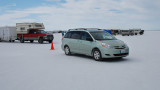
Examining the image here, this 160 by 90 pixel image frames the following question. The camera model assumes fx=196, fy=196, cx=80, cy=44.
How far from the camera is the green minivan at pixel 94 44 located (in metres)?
9.85

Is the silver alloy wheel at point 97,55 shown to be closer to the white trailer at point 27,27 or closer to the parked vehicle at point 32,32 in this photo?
the parked vehicle at point 32,32

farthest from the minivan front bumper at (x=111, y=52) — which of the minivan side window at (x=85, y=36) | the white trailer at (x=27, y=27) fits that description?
the white trailer at (x=27, y=27)

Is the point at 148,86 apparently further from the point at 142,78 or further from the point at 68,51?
the point at 68,51

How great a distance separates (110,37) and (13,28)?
22.9 m

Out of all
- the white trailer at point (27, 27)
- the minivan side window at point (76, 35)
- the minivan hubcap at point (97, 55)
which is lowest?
the minivan hubcap at point (97, 55)

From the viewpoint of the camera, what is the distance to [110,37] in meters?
11.3

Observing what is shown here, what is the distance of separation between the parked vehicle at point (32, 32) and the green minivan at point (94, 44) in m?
12.7

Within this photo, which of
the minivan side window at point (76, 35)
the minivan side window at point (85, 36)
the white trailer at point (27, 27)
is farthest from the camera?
the white trailer at point (27, 27)

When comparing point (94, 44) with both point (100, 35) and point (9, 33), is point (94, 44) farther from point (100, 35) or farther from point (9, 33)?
point (9, 33)

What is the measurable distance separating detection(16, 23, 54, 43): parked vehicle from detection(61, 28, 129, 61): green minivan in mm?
12676

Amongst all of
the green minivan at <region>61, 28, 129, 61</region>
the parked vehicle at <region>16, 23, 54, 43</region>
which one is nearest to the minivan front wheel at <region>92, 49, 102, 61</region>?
the green minivan at <region>61, 28, 129, 61</region>

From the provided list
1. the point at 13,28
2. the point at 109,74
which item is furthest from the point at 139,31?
the point at 109,74

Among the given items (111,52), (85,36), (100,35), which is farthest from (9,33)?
(111,52)

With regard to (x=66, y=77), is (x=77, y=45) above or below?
above
